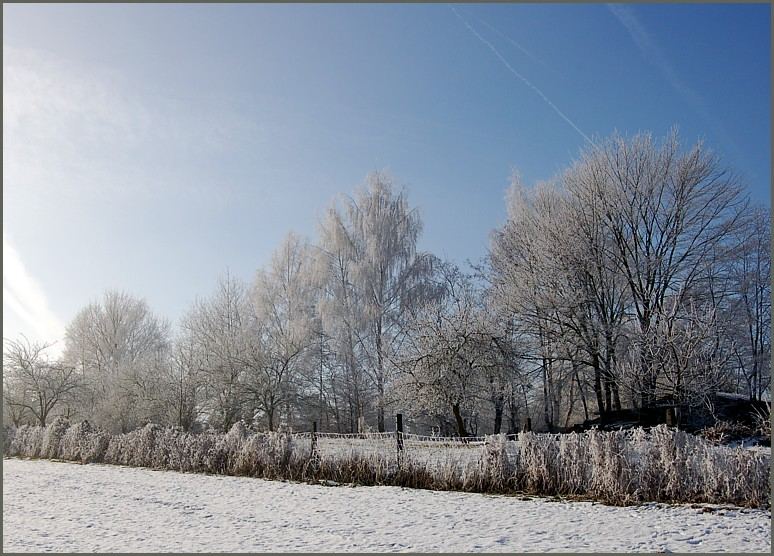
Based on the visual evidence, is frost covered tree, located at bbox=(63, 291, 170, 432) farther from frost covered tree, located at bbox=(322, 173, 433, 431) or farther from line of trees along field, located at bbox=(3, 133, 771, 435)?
frost covered tree, located at bbox=(322, 173, 433, 431)

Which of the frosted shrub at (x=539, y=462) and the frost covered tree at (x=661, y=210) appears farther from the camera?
the frost covered tree at (x=661, y=210)

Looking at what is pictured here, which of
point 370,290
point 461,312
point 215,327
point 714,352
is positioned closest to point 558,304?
point 461,312

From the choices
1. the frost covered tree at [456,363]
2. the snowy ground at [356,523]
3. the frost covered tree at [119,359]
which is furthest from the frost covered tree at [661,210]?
the frost covered tree at [119,359]

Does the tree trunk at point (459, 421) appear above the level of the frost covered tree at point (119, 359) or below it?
below

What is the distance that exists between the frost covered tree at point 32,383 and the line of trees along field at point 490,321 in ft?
0.32

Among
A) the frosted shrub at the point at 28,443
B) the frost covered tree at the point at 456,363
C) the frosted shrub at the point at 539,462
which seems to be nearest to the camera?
the frosted shrub at the point at 539,462

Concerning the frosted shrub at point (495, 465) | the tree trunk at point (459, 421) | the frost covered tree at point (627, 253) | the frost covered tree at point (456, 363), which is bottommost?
the frosted shrub at point (495, 465)

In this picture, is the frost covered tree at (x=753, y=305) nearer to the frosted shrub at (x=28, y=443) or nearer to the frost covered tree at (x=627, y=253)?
the frost covered tree at (x=627, y=253)

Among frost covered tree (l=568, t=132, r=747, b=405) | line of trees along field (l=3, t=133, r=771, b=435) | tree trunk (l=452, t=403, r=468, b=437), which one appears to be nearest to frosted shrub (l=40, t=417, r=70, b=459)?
line of trees along field (l=3, t=133, r=771, b=435)

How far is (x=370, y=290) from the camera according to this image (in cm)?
2548

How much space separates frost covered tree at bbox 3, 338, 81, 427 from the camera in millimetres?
27906

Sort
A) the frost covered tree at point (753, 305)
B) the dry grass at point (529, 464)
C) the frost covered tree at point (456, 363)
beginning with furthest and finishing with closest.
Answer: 1. the frost covered tree at point (753, 305)
2. the frost covered tree at point (456, 363)
3. the dry grass at point (529, 464)

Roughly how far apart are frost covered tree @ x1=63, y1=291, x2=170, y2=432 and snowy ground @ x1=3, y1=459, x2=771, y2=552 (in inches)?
610

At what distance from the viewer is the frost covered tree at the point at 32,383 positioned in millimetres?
27906
